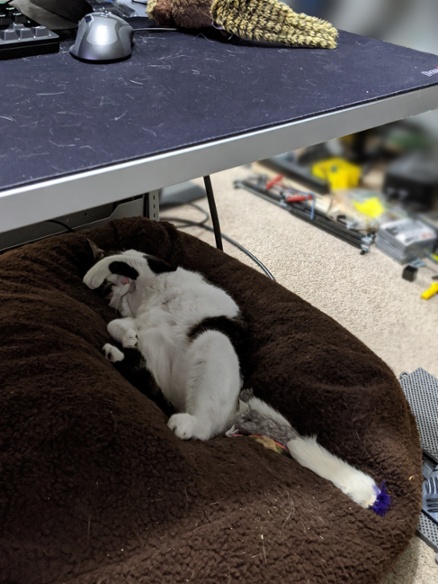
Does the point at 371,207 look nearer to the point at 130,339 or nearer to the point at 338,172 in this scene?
the point at 338,172

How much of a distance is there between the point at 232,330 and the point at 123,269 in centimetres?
27

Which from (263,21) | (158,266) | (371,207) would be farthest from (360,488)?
(371,207)

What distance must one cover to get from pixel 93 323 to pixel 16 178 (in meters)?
0.75

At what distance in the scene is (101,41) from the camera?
76 cm

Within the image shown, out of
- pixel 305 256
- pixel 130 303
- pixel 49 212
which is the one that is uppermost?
pixel 49 212

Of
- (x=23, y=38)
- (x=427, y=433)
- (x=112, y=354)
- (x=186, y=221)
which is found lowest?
(x=186, y=221)

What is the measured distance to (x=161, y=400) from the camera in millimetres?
1147

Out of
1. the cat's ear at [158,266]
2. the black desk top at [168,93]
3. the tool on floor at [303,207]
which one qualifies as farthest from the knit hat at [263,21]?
the tool on floor at [303,207]

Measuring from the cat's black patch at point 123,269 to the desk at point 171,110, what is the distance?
0.49 metres

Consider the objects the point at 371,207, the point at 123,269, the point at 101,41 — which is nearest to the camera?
the point at 101,41

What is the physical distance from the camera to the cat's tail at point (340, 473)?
0.92 metres

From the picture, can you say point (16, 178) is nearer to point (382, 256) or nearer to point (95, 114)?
point (95, 114)

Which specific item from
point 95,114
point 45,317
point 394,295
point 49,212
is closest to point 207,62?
point 95,114

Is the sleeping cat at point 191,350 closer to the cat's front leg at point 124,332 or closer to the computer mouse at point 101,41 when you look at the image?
the cat's front leg at point 124,332
